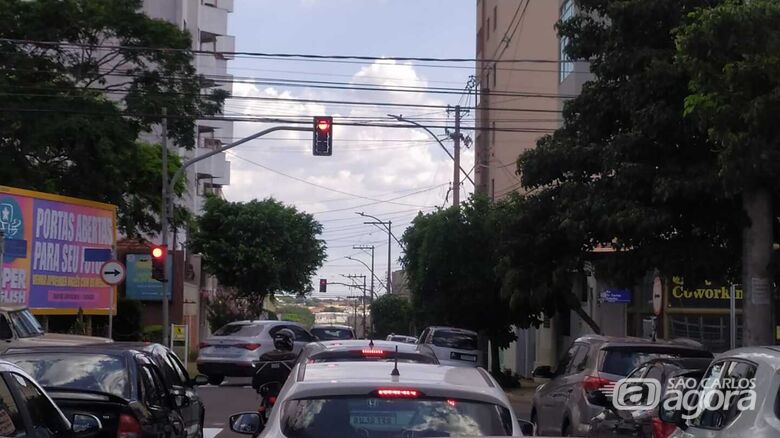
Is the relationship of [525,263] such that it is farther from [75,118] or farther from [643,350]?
[75,118]

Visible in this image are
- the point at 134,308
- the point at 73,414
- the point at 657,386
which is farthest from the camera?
the point at 134,308

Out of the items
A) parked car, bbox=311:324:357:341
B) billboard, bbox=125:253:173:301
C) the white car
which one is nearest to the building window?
parked car, bbox=311:324:357:341

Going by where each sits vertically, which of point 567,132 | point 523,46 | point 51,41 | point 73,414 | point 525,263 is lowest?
point 73,414

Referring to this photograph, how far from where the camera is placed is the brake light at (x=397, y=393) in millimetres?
6945

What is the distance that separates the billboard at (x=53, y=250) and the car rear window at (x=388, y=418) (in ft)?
74.2

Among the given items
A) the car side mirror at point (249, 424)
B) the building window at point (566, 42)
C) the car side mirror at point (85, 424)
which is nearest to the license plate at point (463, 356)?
the building window at point (566, 42)

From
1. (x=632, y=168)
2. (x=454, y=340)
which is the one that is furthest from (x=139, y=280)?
(x=632, y=168)

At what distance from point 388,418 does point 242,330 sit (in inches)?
1022

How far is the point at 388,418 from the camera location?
6.92 meters

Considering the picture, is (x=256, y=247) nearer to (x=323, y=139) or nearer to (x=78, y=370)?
(x=323, y=139)

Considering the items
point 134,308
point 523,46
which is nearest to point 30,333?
point 134,308

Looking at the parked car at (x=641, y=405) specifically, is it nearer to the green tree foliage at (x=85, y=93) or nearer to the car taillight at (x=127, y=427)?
the car taillight at (x=127, y=427)

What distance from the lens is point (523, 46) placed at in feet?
177

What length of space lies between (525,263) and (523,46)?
32316 millimetres
